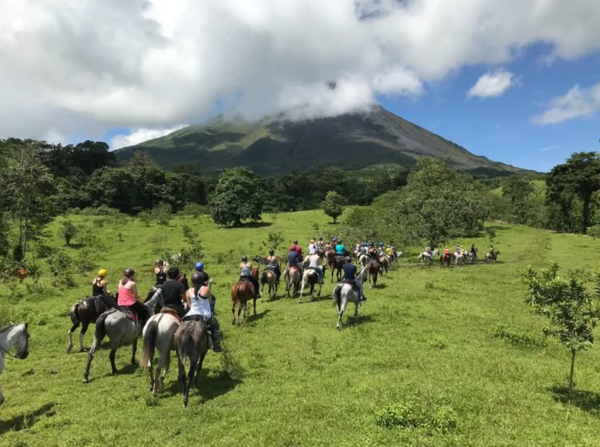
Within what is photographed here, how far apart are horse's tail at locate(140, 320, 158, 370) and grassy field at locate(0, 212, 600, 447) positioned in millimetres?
898

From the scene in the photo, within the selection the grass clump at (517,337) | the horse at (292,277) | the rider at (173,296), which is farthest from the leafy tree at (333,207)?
the rider at (173,296)

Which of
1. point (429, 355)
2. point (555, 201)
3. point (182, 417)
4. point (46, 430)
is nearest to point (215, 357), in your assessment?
point (182, 417)

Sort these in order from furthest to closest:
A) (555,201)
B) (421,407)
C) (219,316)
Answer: (555,201)
(219,316)
(421,407)

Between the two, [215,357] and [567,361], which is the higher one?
[567,361]

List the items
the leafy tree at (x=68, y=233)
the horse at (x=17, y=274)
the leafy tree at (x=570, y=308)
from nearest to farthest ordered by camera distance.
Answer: the leafy tree at (x=570, y=308), the horse at (x=17, y=274), the leafy tree at (x=68, y=233)

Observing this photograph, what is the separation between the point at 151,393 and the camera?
10.4 metres

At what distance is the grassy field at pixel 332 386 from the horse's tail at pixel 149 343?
90 cm

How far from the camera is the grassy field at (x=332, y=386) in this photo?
7.95m

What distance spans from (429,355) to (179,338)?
8007mm

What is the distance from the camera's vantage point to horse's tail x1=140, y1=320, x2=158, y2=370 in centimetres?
1036

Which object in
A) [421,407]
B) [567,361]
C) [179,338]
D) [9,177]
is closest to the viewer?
[421,407]

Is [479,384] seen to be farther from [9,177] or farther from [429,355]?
[9,177]

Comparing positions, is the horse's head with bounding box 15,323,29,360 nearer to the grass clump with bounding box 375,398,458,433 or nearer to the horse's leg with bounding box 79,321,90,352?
the horse's leg with bounding box 79,321,90,352

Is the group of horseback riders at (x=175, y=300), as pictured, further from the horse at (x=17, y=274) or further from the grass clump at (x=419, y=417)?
the horse at (x=17, y=274)
